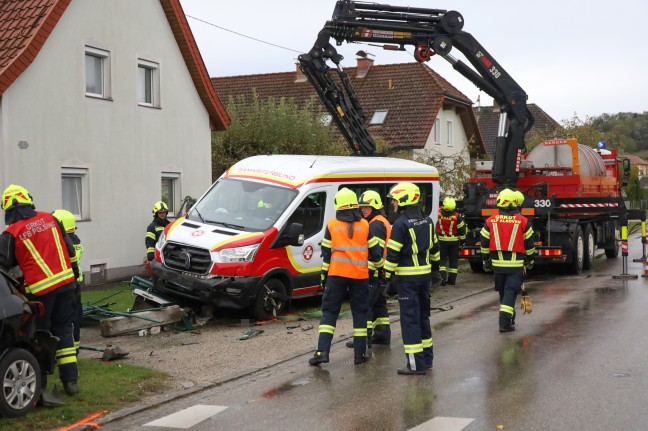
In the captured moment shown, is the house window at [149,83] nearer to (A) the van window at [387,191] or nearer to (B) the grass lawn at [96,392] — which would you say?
(A) the van window at [387,191]

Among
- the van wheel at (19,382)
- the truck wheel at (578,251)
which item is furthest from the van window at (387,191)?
the van wheel at (19,382)

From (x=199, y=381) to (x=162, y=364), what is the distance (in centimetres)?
97

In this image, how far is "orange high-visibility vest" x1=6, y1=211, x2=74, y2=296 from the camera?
24.6 ft

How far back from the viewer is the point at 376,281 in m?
9.73

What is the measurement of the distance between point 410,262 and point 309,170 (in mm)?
4912

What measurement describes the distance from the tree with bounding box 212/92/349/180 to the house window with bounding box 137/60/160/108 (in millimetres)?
5727

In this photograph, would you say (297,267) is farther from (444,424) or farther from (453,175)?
(453,175)

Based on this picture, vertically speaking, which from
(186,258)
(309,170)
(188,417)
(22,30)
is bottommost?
(188,417)

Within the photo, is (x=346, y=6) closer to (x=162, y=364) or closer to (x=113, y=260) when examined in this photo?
(x=113, y=260)

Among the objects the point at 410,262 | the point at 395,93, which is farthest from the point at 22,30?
the point at 395,93

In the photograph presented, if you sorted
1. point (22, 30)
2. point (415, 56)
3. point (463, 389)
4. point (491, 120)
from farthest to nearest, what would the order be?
point (491, 120), point (415, 56), point (22, 30), point (463, 389)

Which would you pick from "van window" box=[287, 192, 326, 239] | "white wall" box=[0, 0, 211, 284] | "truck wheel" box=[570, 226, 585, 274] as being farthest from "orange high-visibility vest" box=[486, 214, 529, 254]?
"white wall" box=[0, 0, 211, 284]

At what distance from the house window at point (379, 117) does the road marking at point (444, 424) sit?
29797mm

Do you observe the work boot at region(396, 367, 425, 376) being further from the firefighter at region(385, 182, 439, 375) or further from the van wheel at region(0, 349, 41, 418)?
the van wheel at region(0, 349, 41, 418)
